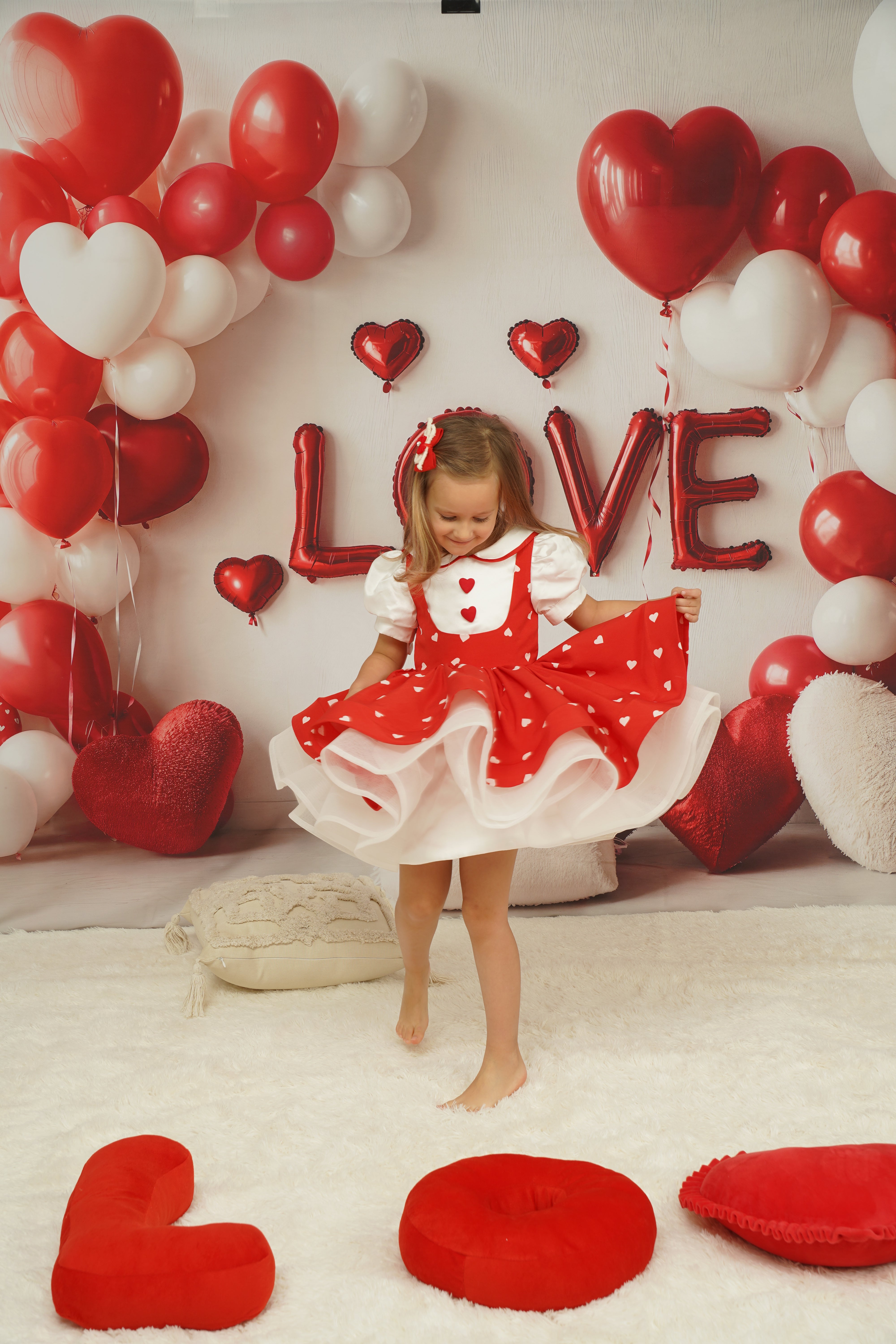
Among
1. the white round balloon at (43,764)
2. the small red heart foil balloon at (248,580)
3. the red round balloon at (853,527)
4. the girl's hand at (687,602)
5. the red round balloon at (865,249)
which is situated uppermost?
the red round balloon at (865,249)

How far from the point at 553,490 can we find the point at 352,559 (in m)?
0.54

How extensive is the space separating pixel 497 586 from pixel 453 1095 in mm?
739

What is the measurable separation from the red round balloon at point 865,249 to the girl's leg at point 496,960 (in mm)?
1642

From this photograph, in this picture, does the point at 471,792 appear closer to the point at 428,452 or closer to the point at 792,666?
the point at 428,452

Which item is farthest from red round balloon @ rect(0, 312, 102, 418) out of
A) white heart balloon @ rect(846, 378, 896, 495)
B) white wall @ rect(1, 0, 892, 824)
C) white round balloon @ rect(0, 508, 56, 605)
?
white heart balloon @ rect(846, 378, 896, 495)

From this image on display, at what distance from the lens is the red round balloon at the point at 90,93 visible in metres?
2.17

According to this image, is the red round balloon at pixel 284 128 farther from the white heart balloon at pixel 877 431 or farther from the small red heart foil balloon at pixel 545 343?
the white heart balloon at pixel 877 431

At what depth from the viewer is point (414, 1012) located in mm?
1645

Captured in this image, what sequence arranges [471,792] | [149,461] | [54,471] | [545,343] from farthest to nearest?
[545,343] → [149,461] → [54,471] → [471,792]

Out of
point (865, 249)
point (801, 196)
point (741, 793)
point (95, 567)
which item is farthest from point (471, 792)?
point (801, 196)

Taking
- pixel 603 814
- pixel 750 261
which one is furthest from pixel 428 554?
pixel 750 261

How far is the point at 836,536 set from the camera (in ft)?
8.10

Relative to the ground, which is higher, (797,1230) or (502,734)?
(502,734)

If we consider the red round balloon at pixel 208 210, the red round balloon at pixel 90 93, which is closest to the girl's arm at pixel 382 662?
the red round balloon at pixel 208 210
